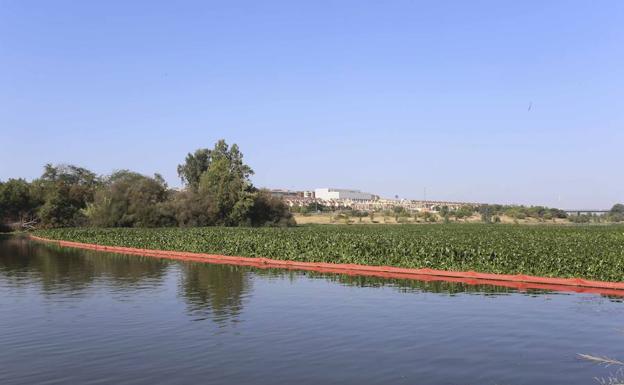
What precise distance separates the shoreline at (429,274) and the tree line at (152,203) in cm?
2924

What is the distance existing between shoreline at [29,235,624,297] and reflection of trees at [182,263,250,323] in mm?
2611

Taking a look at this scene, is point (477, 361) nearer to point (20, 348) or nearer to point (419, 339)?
point (419, 339)

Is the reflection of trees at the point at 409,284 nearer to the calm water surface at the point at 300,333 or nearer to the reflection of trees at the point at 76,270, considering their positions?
the calm water surface at the point at 300,333

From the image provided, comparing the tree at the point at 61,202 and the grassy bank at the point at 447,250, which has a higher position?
the tree at the point at 61,202

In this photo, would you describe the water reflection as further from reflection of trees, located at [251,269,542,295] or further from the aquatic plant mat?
the aquatic plant mat

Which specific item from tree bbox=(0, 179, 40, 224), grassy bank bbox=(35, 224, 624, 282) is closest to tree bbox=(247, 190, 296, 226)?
grassy bank bbox=(35, 224, 624, 282)

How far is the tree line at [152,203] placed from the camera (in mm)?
67750

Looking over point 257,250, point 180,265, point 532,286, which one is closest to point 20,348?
point 532,286

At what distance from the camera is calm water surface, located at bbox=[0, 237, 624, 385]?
10047mm

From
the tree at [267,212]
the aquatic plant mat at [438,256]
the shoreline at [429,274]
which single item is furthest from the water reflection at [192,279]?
the tree at [267,212]

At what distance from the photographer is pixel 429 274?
25844 mm

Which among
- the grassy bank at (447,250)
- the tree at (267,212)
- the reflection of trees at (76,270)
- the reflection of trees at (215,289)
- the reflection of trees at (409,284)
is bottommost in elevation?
the reflection of trees at (409,284)

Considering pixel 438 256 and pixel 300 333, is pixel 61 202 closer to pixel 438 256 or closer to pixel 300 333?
pixel 438 256

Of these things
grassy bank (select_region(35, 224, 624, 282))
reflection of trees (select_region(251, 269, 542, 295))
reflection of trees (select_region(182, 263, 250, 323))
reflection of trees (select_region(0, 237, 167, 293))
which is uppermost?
grassy bank (select_region(35, 224, 624, 282))
